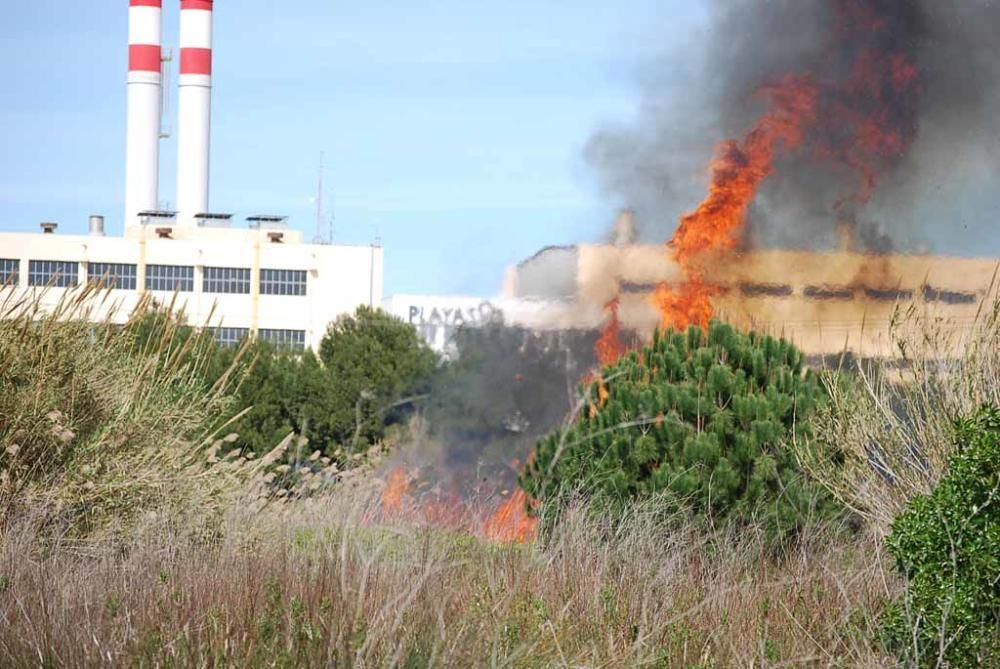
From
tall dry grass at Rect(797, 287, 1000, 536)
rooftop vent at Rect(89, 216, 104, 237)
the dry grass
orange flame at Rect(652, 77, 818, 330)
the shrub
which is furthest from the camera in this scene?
rooftop vent at Rect(89, 216, 104, 237)

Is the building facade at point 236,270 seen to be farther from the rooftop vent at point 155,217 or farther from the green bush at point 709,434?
the green bush at point 709,434

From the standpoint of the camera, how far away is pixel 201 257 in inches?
2648

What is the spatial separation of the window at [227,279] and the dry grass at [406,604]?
188 ft

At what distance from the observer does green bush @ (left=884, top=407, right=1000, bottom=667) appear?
814 cm

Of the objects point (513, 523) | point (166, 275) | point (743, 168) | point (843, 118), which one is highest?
point (843, 118)

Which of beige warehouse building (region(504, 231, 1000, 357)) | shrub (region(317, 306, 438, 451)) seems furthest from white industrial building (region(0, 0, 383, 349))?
beige warehouse building (region(504, 231, 1000, 357))

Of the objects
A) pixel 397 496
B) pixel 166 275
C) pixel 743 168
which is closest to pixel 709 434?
pixel 397 496

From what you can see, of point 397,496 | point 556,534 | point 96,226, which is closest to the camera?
point 556,534

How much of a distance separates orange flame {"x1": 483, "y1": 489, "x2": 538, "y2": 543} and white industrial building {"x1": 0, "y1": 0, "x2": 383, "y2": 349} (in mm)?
50391

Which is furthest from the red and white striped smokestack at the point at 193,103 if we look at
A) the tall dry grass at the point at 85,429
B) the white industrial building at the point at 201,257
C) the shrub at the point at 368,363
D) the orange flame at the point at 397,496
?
the orange flame at the point at 397,496

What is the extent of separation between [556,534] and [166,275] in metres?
59.0

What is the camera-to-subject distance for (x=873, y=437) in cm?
1074

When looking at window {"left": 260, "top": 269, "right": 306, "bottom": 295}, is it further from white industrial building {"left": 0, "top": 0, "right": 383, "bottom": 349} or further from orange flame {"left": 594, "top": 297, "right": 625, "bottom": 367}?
orange flame {"left": 594, "top": 297, "right": 625, "bottom": 367}

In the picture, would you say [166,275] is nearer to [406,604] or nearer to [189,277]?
[189,277]
